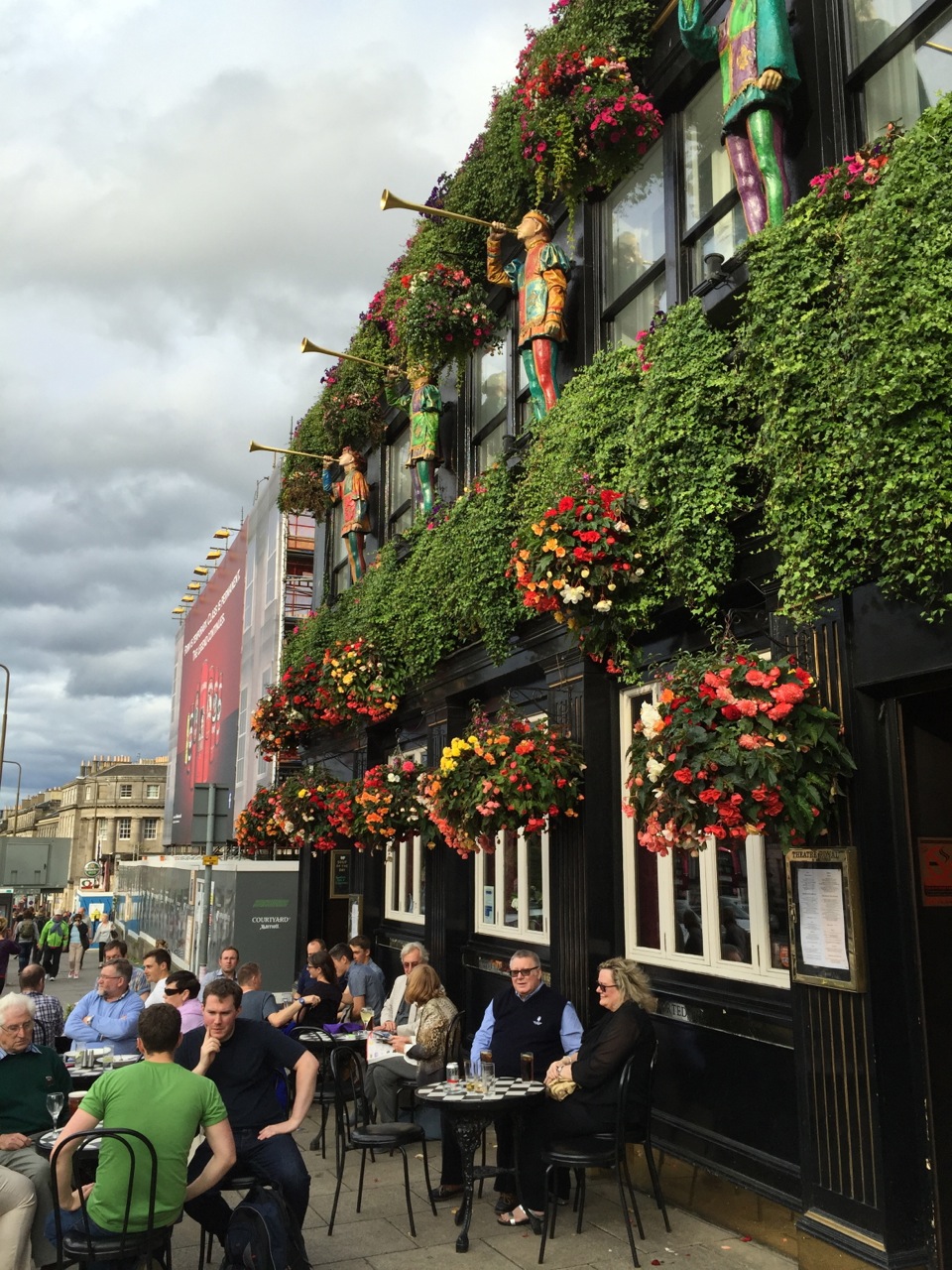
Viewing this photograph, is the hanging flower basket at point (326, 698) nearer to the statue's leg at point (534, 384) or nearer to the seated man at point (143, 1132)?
the statue's leg at point (534, 384)

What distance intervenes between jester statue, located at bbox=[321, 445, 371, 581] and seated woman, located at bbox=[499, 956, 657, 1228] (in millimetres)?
10630

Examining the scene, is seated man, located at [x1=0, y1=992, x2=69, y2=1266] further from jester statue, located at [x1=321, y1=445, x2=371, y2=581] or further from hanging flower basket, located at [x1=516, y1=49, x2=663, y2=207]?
jester statue, located at [x1=321, y1=445, x2=371, y2=581]

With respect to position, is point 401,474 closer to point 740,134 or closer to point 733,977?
point 740,134

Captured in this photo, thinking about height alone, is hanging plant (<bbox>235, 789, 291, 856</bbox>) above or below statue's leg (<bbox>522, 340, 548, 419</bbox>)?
below

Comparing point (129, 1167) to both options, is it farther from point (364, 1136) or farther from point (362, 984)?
point (362, 984)

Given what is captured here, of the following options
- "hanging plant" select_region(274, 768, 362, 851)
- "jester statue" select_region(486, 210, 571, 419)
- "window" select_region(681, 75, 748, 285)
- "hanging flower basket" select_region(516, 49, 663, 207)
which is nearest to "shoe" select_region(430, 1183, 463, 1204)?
→ "hanging plant" select_region(274, 768, 362, 851)

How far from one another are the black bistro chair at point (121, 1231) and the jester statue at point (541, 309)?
7323mm

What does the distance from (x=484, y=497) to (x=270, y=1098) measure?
6.54 metres

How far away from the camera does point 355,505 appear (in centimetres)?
1705

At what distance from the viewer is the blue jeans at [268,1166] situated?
18.9 feet

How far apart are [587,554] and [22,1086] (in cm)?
489

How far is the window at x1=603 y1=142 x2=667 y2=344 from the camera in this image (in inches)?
372

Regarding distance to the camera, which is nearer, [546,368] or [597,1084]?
[597,1084]

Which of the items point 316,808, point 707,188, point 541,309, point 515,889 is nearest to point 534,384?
point 541,309
